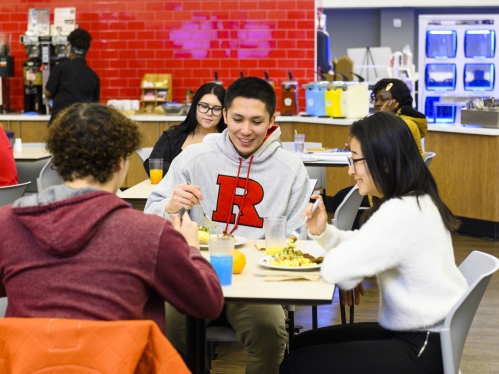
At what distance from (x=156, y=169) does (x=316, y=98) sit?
3986mm

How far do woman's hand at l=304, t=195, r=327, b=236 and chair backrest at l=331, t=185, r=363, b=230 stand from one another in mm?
1510

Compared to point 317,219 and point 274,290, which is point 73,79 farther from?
point 274,290

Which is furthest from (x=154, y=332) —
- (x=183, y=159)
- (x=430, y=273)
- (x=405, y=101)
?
(x=405, y=101)

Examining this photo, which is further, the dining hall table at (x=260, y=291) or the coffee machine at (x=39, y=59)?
the coffee machine at (x=39, y=59)

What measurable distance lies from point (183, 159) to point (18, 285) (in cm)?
146

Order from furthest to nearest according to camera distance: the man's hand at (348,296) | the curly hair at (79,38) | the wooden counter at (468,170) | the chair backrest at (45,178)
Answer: the curly hair at (79,38)
the wooden counter at (468,170)
the chair backrest at (45,178)
the man's hand at (348,296)

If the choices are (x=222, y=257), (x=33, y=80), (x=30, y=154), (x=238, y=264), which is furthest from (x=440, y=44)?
(x=222, y=257)

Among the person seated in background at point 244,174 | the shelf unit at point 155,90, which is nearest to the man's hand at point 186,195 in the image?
the person seated in background at point 244,174

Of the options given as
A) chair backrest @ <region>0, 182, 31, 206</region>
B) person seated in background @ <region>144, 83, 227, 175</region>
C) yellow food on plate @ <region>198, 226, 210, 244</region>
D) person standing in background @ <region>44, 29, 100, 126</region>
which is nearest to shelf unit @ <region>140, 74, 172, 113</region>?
person standing in background @ <region>44, 29, 100, 126</region>

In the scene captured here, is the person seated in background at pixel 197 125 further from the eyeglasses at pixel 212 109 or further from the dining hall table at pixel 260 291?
the dining hall table at pixel 260 291

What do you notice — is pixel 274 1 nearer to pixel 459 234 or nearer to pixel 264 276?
pixel 459 234

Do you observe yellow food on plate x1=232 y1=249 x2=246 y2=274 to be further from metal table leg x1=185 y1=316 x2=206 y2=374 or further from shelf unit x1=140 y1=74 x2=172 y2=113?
shelf unit x1=140 y1=74 x2=172 y2=113

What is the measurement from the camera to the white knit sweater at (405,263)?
82.8 inches

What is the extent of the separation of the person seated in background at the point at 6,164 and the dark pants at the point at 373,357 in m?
2.37
